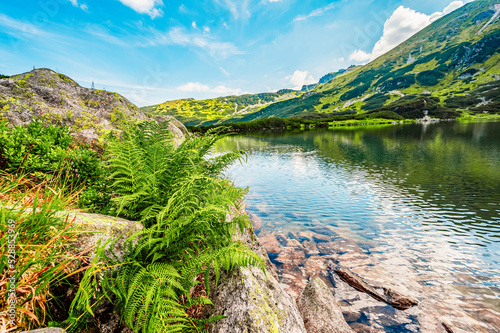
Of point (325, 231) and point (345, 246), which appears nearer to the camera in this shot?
point (345, 246)

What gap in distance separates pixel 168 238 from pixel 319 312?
4.96m

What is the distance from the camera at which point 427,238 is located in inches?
425

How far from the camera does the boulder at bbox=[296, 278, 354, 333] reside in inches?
207

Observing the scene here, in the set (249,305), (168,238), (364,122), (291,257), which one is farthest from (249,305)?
(364,122)

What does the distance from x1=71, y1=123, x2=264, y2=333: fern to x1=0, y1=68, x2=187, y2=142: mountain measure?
248cm

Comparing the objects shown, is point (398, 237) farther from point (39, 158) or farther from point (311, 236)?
point (39, 158)

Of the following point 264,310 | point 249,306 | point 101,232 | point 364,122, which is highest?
point 101,232

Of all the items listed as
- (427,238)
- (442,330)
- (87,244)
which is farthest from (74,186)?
(427,238)

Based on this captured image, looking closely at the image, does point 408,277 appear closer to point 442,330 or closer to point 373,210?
point 442,330

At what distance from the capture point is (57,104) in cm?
867

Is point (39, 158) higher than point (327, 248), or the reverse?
point (39, 158)

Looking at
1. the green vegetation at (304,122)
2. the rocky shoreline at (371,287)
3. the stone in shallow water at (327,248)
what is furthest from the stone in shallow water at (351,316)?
the green vegetation at (304,122)

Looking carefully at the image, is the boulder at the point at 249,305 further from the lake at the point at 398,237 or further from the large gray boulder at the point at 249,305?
the lake at the point at 398,237

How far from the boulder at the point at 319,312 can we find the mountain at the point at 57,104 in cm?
740
